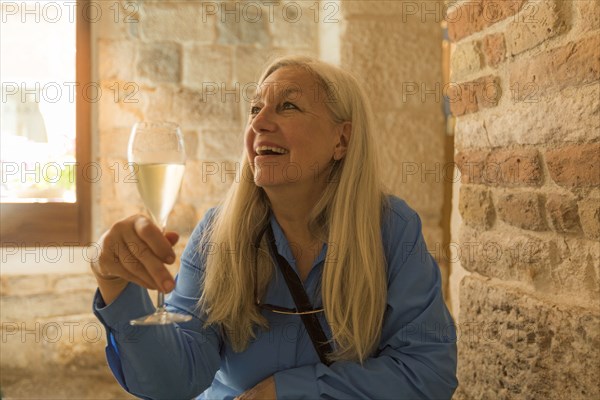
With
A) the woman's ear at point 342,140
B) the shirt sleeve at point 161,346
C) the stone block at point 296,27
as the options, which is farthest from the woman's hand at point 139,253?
the stone block at point 296,27

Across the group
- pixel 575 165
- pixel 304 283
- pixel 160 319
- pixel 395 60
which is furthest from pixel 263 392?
pixel 395 60

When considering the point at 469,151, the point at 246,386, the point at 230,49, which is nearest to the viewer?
the point at 246,386

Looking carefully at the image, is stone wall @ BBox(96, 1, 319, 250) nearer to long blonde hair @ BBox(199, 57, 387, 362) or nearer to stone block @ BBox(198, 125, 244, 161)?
stone block @ BBox(198, 125, 244, 161)

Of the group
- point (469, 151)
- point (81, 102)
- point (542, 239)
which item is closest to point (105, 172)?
point (81, 102)

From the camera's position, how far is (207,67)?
9.98 feet

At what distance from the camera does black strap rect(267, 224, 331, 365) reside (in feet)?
4.55

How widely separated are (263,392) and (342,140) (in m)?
0.66

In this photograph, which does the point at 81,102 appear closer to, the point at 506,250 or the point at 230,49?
the point at 230,49

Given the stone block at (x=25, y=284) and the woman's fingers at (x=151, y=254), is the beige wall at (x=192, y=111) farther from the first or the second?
the woman's fingers at (x=151, y=254)

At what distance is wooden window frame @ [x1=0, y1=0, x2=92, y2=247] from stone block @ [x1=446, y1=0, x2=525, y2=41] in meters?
1.96

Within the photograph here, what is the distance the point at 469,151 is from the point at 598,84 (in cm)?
47

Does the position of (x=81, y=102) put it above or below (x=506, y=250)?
above

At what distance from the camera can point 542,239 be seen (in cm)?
133

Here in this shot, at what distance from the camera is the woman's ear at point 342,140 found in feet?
5.27
